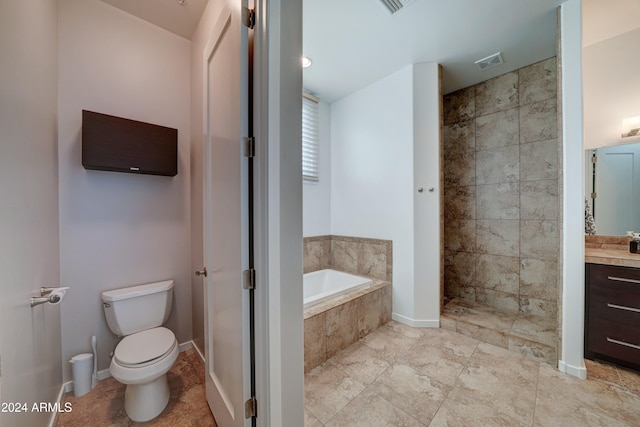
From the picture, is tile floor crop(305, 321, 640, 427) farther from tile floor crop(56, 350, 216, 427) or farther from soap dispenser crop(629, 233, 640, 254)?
soap dispenser crop(629, 233, 640, 254)

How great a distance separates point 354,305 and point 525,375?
1.31 metres

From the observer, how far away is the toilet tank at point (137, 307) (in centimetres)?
163

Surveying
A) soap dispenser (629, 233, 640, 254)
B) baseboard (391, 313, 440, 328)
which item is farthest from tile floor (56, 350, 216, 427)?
soap dispenser (629, 233, 640, 254)

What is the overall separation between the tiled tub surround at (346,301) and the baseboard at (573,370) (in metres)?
1.33

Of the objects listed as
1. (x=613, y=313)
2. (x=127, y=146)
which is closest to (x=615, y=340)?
(x=613, y=313)

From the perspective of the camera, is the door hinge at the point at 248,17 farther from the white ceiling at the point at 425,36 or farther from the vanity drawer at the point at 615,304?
the vanity drawer at the point at 615,304

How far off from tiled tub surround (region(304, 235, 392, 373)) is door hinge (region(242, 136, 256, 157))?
1.34 m

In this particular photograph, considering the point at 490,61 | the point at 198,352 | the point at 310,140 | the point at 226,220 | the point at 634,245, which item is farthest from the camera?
the point at 310,140

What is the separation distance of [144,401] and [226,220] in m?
1.22

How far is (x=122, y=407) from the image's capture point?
1.47 meters

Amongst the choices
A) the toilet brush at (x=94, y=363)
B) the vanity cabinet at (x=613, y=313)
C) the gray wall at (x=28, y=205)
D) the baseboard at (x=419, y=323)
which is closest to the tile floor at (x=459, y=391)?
the vanity cabinet at (x=613, y=313)

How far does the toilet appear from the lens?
51.7 inches

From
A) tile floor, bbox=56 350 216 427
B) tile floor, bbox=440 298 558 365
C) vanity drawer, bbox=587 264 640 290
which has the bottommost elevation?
tile floor, bbox=56 350 216 427

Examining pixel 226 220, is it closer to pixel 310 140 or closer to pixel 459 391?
pixel 459 391
